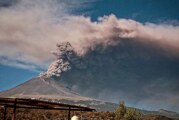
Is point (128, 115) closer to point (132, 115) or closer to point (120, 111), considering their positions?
point (132, 115)

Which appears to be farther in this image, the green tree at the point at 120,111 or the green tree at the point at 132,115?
the green tree at the point at 120,111

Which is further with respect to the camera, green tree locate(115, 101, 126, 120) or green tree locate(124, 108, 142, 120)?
green tree locate(115, 101, 126, 120)

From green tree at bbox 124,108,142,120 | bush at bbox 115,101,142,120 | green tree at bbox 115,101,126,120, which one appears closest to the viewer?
bush at bbox 115,101,142,120

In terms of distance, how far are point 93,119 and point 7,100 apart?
291 ft

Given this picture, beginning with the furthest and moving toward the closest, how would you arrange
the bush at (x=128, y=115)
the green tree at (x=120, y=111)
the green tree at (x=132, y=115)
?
the green tree at (x=120, y=111) < the green tree at (x=132, y=115) < the bush at (x=128, y=115)

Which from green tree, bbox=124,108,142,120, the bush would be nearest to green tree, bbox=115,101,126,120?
the bush

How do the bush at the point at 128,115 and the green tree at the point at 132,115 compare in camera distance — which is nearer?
the bush at the point at 128,115

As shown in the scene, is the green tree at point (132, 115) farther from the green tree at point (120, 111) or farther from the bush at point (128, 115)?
the green tree at point (120, 111)

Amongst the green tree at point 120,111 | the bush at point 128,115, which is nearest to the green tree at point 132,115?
the bush at point 128,115

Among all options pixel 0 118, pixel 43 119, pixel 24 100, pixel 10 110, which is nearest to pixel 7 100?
pixel 24 100

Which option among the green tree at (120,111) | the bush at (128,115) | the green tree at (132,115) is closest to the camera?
the bush at (128,115)

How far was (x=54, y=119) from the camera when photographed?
9575 cm

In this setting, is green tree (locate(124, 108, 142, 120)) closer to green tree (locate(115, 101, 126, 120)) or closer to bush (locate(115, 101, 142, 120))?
bush (locate(115, 101, 142, 120))

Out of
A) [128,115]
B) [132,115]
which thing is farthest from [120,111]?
[132,115]
